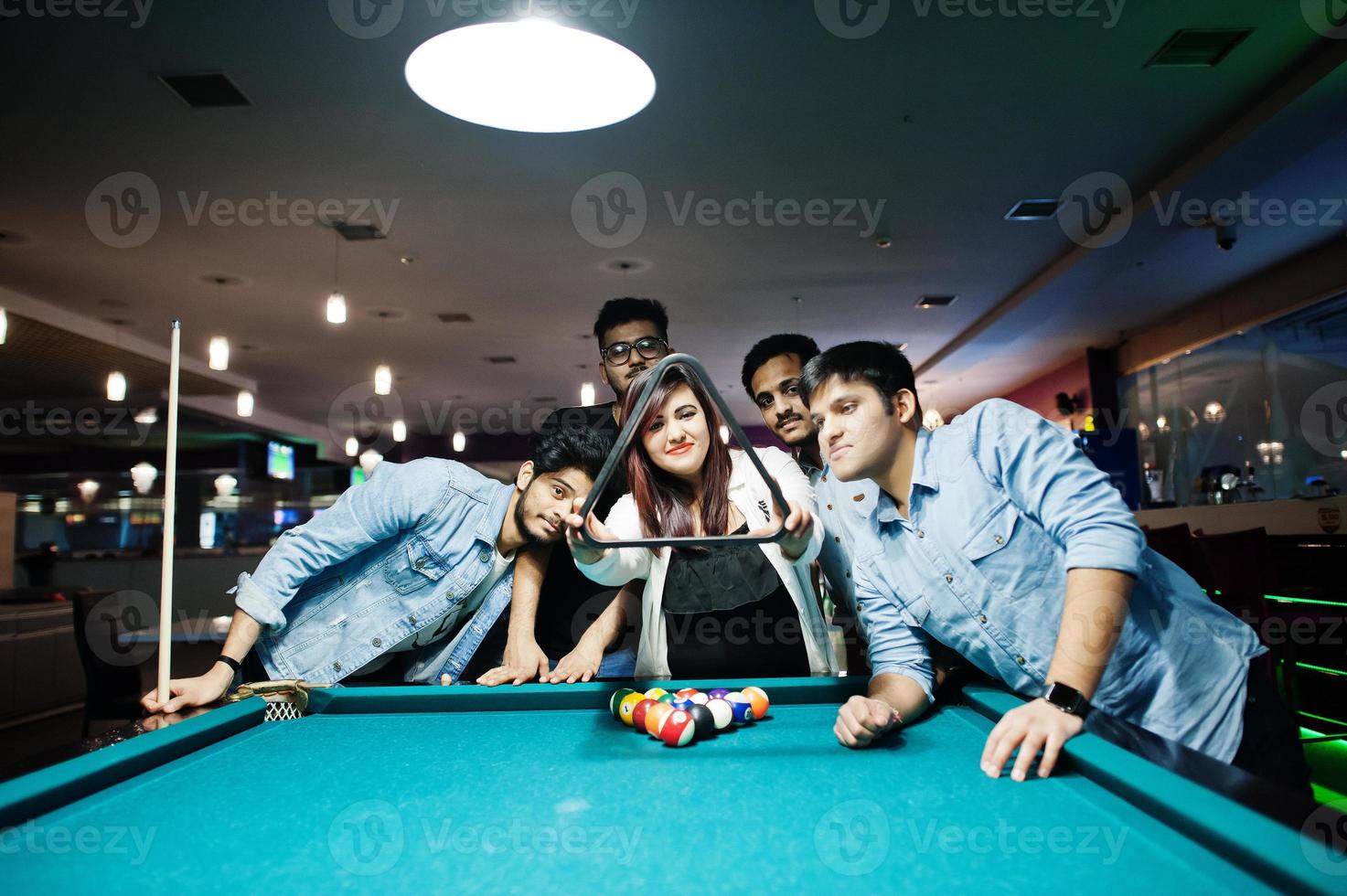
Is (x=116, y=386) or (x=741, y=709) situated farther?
(x=116, y=386)

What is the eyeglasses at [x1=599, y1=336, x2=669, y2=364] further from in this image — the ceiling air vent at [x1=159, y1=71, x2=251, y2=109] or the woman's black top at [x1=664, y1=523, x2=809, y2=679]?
the ceiling air vent at [x1=159, y1=71, x2=251, y2=109]

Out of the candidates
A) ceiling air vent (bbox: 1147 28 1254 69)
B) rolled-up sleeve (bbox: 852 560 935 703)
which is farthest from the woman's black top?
ceiling air vent (bbox: 1147 28 1254 69)

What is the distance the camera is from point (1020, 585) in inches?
63.3

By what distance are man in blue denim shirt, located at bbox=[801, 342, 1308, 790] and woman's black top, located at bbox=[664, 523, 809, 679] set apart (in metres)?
0.43

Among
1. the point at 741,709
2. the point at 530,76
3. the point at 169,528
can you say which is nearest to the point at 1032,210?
the point at 530,76

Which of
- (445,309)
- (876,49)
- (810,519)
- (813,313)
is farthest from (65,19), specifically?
(813,313)

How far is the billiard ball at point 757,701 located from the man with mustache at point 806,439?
539mm

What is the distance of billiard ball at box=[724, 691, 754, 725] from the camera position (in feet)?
5.09

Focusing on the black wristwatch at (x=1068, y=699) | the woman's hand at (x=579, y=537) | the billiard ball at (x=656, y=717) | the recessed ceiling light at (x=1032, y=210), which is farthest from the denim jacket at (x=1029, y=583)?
the recessed ceiling light at (x=1032, y=210)

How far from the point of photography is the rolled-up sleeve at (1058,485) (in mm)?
1365

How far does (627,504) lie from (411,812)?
43.3 inches

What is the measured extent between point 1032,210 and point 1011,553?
4.25 m

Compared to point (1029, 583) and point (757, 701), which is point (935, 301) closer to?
point (1029, 583)

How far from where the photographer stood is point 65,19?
3.11m
